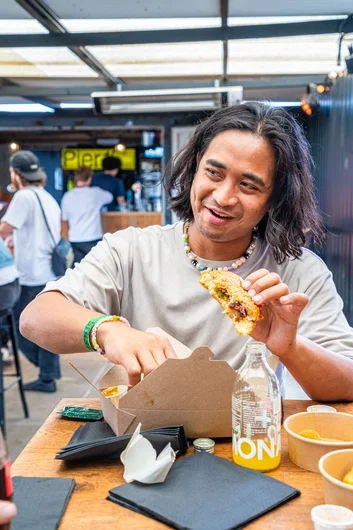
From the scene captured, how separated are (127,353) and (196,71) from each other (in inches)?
221

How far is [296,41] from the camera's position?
500 centimetres

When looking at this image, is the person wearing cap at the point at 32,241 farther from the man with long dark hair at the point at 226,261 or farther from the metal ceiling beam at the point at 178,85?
the man with long dark hair at the point at 226,261

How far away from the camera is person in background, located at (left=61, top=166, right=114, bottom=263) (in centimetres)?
741

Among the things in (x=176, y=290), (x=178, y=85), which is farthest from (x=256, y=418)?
(x=178, y=85)

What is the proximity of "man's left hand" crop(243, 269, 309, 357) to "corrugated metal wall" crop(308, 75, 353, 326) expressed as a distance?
3080 mm

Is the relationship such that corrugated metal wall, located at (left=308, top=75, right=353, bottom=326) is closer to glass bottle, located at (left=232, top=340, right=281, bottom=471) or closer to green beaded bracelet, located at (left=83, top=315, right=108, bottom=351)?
green beaded bracelet, located at (left=83, top=315, right=108, bottom=351)

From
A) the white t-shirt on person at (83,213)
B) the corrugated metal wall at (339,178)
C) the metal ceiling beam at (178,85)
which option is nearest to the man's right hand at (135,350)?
the corrugated metal wall at (339,178)

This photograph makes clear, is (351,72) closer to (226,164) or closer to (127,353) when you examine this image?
(226,164)

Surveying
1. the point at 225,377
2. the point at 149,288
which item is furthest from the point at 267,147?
the point at 225,377

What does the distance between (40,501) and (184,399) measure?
39 cm

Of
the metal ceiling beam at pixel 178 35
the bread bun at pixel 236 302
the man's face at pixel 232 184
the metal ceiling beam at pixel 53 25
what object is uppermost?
Result: the metal ceiling beam at pixel 53 25

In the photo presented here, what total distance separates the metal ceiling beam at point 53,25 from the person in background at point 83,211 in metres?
1.71

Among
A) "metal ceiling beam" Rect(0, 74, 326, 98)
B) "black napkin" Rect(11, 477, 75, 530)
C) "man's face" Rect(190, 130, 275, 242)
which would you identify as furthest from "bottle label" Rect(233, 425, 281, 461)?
"metal ceiling beam" Rect(0, 74, 326, 98)

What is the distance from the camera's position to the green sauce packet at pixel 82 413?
4.91 feet
